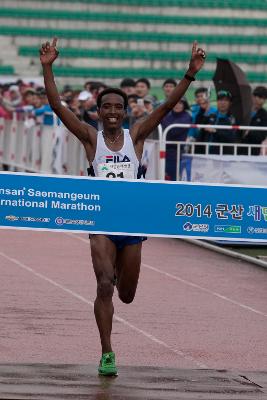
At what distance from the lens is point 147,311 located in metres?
14.2

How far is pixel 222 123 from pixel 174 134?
2.57 feet

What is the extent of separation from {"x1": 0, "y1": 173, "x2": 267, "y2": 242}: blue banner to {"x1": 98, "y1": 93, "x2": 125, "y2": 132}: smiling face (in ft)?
1.32

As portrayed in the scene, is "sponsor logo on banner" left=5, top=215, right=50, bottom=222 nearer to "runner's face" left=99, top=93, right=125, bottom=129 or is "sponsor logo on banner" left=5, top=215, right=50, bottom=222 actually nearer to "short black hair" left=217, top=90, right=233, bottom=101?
"runner's face" left=99, top=93, right=125, bottom=129

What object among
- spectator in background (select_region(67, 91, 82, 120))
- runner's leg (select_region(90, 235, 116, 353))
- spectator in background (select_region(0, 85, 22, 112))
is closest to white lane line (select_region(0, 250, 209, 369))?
runner's leg (select_region(90, 235, 116, 353))

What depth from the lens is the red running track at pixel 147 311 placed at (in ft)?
38.3

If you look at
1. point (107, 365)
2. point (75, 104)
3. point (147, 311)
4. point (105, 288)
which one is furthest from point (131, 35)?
point (107, 365)

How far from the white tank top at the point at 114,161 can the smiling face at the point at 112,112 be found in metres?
0.12

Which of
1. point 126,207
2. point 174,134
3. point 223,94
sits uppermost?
point 223,94

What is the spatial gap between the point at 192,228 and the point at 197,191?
0.26 metres

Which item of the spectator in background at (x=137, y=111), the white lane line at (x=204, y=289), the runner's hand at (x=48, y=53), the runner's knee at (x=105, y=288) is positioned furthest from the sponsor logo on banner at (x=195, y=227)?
the spectator in background at (x=137, y=111)

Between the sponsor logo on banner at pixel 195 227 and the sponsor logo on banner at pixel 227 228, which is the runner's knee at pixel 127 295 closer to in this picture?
the sponsor logo on banner at pixel 195 227

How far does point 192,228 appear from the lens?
1062cm

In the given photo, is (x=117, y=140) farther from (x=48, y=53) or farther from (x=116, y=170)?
(x=48, y=53)

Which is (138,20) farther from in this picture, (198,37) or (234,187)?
(234,187)
